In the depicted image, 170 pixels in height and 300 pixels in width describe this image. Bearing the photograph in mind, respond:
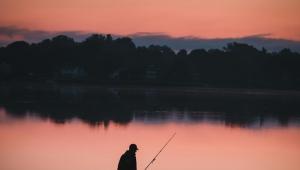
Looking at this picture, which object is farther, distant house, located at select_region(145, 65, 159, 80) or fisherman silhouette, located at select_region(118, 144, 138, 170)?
distant house, located at select_region(145, 65, 159, 80)

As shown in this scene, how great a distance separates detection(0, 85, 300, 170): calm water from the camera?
21.5 meters

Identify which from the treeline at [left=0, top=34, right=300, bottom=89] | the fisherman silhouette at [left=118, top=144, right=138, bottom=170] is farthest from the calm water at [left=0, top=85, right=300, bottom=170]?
the treeline at [left=0, top=34, right=300, bottom=89]

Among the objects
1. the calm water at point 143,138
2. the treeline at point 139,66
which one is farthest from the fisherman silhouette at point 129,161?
the treeline at point 139,66

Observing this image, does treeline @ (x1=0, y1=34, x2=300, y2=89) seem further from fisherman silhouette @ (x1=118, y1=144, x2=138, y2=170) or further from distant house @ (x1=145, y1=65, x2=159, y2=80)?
fisherman silhouette @ (x1=118, y1=144, x2=138, y2=170)

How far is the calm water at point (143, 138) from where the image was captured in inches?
847

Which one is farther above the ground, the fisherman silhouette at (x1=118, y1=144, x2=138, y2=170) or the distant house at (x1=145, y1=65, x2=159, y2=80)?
the fisherman silhouette at (x1=118, y1=144, x2=138, y2=170)

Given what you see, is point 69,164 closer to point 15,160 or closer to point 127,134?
point 15,160

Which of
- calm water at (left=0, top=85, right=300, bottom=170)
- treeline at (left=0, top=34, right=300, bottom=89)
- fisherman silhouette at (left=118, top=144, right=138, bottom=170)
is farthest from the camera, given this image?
treeline at (left=0, top=34, right=300, bottom=89)

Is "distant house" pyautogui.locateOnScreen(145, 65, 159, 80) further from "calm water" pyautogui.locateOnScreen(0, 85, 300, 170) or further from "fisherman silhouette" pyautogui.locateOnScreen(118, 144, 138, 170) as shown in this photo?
"fisherman silhouette" pyautogui.locateOnScreen(118, 144, 138, 170)

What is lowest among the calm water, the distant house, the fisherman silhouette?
the distant house

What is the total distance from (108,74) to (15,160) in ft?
291

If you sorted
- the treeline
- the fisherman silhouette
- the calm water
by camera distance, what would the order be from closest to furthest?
the fisherman silhouette, the calm water, the treeline

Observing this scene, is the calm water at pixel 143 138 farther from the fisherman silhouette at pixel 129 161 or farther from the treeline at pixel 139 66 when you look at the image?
the treeline at pixel 139 66

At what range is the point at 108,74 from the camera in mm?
108812
